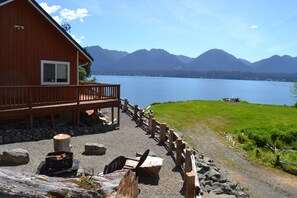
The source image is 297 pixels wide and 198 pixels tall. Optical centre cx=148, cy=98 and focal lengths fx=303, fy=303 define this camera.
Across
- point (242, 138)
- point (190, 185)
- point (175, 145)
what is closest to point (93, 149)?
point (175, 145)

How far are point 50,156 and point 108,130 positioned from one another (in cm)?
997

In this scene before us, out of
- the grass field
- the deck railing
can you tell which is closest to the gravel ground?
the deck railing

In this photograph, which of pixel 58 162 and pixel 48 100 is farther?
pixel 48 100

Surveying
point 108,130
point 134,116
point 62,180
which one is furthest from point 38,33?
point 62,180

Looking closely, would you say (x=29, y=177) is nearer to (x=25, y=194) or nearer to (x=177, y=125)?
(x=25, y=194)

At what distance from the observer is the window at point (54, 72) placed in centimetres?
2014

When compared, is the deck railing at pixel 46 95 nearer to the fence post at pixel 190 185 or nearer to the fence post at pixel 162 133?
the fence post at pixel 162 133

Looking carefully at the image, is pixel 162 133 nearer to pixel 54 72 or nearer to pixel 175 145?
pixel 175 145

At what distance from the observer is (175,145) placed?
15516 millimetres

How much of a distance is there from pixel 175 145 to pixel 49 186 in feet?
31.3

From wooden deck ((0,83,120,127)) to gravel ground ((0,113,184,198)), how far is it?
6.02ft

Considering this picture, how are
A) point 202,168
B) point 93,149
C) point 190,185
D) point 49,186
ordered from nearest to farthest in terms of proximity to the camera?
point 49,186, point 190,185, point 93,149, point 202,168

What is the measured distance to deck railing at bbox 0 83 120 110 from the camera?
1667 cm

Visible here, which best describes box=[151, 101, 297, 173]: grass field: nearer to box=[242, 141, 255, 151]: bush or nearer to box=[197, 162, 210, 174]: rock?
box=[242, 141, 255, 151]: bush
